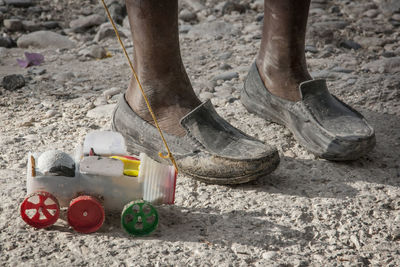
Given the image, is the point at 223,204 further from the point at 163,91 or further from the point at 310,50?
the point at 310,50

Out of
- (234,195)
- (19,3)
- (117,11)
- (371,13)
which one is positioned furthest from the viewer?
(19,3)

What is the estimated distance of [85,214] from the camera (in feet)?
4.70

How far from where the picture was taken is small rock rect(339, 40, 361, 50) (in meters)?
3.31

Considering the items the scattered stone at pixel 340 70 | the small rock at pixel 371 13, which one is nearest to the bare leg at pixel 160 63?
the scattered stone at pixel 340 70

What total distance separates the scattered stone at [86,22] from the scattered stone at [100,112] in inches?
63.4

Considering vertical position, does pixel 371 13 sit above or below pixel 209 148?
above

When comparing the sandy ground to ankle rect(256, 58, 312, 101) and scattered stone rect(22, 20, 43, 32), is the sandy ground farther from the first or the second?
scattered stone rect(22, 20, 43, 32)

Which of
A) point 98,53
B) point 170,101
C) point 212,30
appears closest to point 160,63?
point 170,101

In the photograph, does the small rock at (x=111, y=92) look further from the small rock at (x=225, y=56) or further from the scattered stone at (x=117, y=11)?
the scattered stone at (x=117, y=11)

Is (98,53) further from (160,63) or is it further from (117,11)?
(160,63)

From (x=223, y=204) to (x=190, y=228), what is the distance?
173 mm

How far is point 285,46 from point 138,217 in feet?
3.19

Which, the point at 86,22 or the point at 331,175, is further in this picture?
the point at 86,22

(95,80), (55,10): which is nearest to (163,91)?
(95,80)
